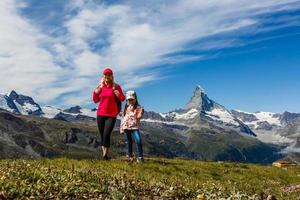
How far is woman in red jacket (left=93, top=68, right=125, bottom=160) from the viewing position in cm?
2244

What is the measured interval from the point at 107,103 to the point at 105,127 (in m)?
1.10

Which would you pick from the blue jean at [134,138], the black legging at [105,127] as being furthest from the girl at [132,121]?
the black legging at [105,127]

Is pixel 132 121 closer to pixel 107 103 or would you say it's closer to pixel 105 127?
pixel 105 127

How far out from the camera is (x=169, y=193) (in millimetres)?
11617

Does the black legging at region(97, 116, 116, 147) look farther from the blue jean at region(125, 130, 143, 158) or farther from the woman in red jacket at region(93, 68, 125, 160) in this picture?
the blue jean at region(125, 130, 143, 158)

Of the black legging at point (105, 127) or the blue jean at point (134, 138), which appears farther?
the blue jean at point (134, 138)

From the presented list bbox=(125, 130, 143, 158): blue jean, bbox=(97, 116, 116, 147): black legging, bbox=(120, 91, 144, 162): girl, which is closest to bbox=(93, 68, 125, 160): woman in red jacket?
bbox=(97, 116, 116, 147): black legging

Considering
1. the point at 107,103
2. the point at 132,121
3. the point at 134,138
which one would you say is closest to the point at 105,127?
the point at 107,103

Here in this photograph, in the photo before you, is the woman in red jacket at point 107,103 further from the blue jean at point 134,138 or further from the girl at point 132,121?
the blue jean at point 134,138

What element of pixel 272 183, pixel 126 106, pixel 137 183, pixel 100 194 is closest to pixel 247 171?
pixel 272 183

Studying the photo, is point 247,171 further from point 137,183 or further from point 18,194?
point 18,194

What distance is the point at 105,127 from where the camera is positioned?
22469 mm

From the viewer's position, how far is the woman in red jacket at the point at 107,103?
22.4m

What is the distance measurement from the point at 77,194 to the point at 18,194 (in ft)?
4.39
